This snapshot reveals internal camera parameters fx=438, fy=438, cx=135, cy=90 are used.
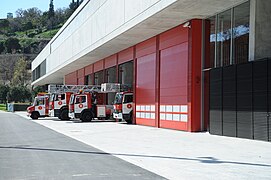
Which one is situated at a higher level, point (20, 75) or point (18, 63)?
point (18, 63)

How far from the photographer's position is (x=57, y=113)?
43094 millimetres

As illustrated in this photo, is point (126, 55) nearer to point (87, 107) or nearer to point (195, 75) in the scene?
point (87, 107)

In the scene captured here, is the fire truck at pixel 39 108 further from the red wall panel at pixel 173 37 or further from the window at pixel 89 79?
the red wall panel at pixel 173 37

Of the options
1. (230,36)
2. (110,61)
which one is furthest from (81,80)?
(230,36)

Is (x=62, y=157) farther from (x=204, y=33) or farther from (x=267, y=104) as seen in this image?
(x=204, y=33)

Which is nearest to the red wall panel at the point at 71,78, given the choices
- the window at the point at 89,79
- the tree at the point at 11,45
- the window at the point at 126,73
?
the window at the point at 89,79

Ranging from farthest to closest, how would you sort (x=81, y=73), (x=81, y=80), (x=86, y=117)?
(x=81, y=80) → (x=81, y=73) → (x=86, y=117)

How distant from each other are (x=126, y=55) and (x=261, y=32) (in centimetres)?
1897

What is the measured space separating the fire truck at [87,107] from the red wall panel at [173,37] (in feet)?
40.1

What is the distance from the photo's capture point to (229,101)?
20.7 m

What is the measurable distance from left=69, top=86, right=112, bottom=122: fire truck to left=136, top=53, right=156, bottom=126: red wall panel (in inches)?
253

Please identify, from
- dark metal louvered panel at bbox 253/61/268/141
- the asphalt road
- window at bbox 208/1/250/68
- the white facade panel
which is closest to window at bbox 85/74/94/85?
the white facade panel

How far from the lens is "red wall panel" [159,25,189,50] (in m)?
25.3

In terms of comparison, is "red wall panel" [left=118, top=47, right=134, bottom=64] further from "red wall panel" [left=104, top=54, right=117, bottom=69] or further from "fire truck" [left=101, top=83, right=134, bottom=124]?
"fire truck" [left=101, top=83, right=134, bottom=124]
